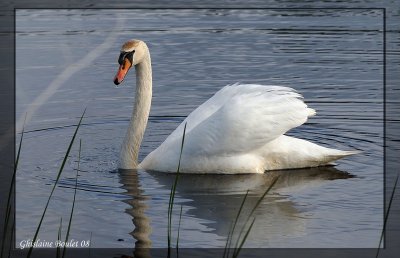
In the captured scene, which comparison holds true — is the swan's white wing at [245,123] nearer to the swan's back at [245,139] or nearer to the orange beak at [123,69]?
the swan's back at [245,139]

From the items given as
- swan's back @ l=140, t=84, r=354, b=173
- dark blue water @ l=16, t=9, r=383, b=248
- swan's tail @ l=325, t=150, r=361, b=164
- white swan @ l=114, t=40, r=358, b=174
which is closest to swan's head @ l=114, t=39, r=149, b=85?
white swan @ l=114, t=40, r=358, b=174

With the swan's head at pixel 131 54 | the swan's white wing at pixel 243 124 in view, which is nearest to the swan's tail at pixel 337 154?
the swan's white wing at pixel 243 124

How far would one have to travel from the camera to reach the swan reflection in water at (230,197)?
8812 mm

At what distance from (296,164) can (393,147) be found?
3.82ft

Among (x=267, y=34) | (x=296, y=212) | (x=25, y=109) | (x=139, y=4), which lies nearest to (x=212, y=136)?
(x=296, y=212)

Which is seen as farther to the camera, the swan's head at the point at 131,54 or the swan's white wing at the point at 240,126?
the swan's head at the point at 131,54

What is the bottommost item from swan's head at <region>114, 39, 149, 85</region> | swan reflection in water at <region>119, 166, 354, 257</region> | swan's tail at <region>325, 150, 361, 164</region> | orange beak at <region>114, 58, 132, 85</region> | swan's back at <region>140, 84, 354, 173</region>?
swan reflection in water at <region>119, 166, 354, 257</region>

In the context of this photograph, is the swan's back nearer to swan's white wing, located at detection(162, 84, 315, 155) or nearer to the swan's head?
swan's white wing, located at detection(162, 84, 315, 155)

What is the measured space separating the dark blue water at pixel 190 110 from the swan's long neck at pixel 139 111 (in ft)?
0.73

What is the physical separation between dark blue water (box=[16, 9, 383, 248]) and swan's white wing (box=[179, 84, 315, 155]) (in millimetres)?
283

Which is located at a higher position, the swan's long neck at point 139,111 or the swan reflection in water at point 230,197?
the swan's long neck at point 139,111

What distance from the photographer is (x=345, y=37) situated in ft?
55.4

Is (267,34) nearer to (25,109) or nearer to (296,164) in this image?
(25,109)

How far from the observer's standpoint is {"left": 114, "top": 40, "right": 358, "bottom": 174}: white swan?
1030 cm
